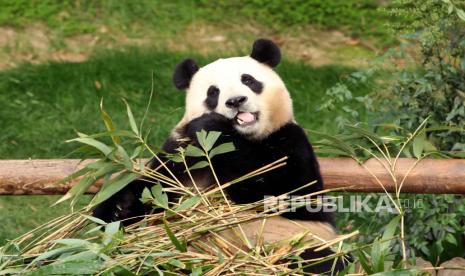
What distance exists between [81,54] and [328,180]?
13.0 ft

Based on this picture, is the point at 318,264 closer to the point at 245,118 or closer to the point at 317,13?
the point at 245,118

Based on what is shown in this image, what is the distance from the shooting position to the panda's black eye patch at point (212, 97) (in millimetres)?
3939

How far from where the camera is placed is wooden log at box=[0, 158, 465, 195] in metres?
3.85

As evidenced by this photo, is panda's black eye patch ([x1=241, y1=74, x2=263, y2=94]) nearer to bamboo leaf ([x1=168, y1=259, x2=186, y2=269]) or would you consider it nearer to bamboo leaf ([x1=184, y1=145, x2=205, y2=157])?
bamboo leaf ([x1=184, y1=145, x2=205, y2=157])

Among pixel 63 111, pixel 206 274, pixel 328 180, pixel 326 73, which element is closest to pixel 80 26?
pixel 63 111

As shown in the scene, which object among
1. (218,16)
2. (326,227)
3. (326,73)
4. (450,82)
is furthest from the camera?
(218,16)

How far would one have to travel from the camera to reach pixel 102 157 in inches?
143

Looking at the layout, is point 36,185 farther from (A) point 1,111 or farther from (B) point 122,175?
(A) point 1,111

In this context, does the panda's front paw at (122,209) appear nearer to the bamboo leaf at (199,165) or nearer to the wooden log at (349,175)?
the wooden log at (349,175)

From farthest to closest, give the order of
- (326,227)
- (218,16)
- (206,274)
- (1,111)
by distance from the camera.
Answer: (218,16) < (1,111) < (326,227) < (206,274)

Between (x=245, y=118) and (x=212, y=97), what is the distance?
A: 241 millimetres

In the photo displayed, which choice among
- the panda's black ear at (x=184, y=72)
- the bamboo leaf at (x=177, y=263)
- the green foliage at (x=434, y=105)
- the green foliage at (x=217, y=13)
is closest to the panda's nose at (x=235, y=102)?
the panda's black ear at (x=184, y=72)

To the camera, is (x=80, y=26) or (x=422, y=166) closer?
(x=422, y=166)

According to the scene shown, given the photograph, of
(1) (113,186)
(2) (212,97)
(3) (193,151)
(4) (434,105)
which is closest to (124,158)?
(1) (113,186)
